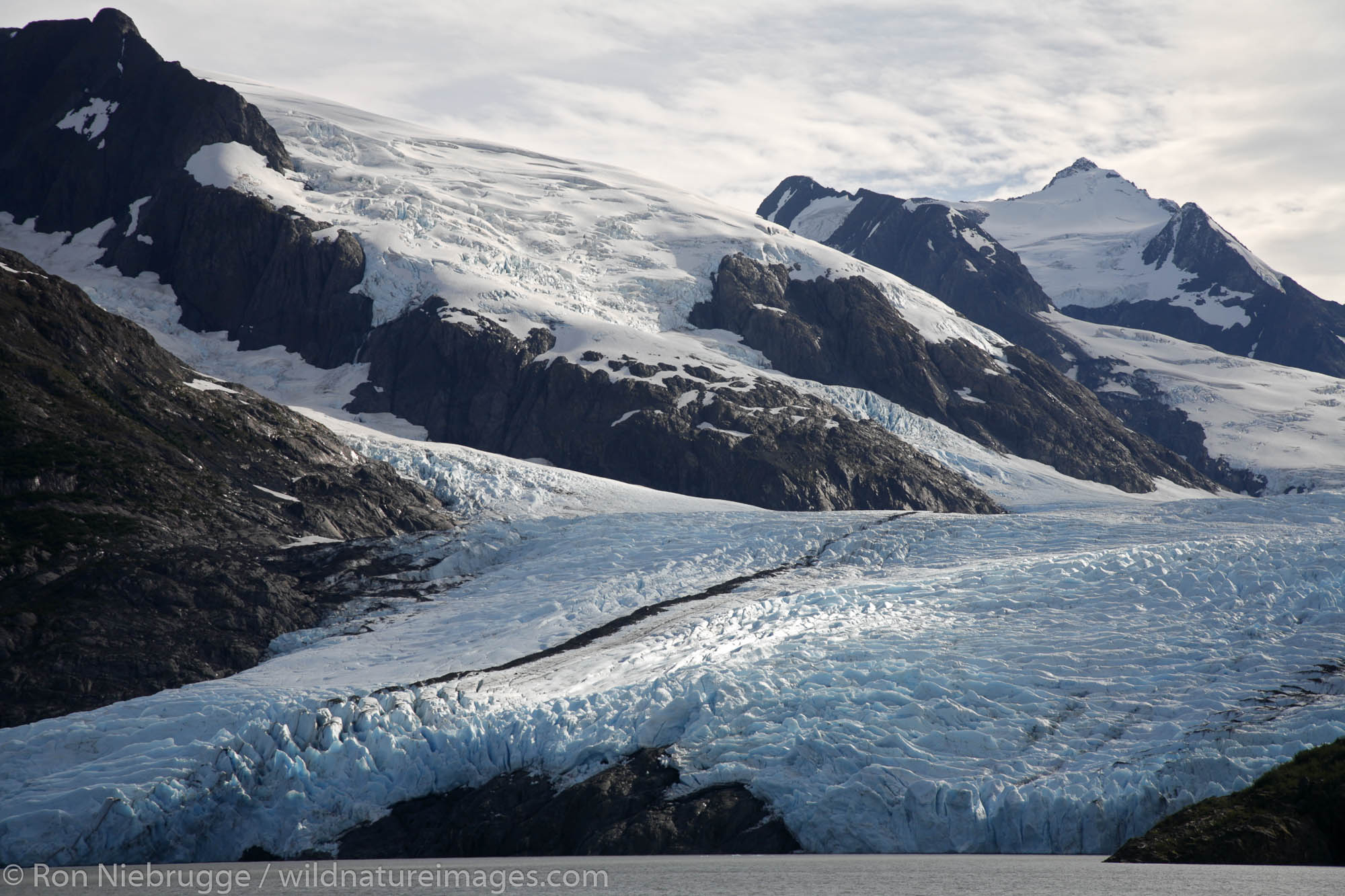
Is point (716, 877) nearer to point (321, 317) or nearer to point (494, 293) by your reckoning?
point (494, 293)

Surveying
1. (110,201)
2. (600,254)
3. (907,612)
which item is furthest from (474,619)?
(110,201)

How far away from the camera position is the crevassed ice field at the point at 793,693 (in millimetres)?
33250

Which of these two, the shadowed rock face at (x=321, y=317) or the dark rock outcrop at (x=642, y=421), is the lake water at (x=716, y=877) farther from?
the dark rock outcrop at (x=642, y=421)

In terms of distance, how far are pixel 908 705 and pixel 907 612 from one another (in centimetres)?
1103

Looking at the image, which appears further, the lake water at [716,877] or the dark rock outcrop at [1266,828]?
the dark rock outcrop at [1266,828]

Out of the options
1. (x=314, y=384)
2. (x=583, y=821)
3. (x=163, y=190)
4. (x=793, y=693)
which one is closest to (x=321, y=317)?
(x=314, y=384)

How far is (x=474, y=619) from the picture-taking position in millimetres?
52312

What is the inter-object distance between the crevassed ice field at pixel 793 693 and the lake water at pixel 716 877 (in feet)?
6.61

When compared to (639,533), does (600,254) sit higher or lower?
higher

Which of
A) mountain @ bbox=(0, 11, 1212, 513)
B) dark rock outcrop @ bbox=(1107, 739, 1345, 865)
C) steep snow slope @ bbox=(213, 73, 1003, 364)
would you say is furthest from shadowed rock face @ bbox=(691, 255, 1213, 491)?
dark rock outcrop @ bbox=(1107, 739, 1345, 865)

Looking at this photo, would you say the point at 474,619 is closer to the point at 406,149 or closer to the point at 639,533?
the point at 639,533

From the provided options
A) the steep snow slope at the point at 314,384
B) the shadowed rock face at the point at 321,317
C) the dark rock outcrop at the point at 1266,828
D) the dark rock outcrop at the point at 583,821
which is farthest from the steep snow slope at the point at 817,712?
the shadowed rock face at the point at 321,317

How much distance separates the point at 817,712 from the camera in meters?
37.9

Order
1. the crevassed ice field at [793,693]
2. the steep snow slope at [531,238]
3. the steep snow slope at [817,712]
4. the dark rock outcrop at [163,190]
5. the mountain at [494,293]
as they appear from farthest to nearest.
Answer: the dark rock outcrop at [163,190], the steep snow slope at [531,238], the mountain at [494,293], the crevassed ice field at [793,693], the steep snow slope at [817,712]
